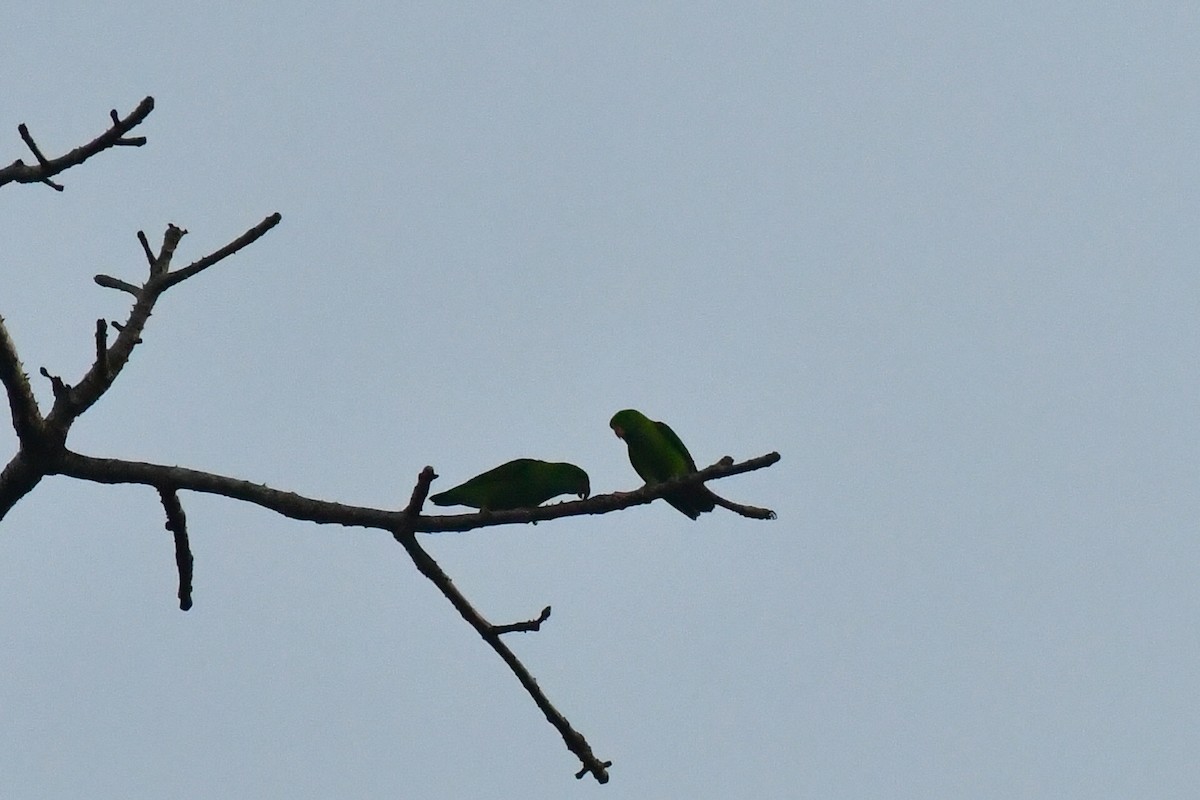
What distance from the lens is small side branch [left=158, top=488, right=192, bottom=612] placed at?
15.2 feet

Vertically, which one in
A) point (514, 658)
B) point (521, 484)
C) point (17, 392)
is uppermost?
point (17, 392)

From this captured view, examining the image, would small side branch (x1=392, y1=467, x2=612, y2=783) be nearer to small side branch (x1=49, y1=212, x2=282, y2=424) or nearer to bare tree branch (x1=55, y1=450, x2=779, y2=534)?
bare tree branch (x1=55, y1=450, x2=779, y2=534)

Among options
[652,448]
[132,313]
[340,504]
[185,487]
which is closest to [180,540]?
[185,487]

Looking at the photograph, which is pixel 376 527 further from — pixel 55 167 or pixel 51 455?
pixel 55 167

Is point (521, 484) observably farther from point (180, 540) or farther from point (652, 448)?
point (180, 540)

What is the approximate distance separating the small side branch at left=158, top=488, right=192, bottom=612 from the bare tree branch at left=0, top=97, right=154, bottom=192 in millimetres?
1429

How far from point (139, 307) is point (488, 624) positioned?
2612 mm

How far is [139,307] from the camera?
567 cm

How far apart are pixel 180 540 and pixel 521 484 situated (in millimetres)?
1475

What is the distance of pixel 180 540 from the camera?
473cm

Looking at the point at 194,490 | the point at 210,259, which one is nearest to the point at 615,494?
the point at 194,490

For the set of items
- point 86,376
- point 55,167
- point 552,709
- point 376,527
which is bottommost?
point 552,709

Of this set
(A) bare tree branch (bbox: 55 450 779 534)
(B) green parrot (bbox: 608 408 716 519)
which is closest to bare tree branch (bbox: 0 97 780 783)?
(A) bare tree branch (bbox: 55 450 779 534)

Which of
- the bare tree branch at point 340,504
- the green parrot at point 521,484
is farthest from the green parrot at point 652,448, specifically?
the bare tree branch at point 340,504
